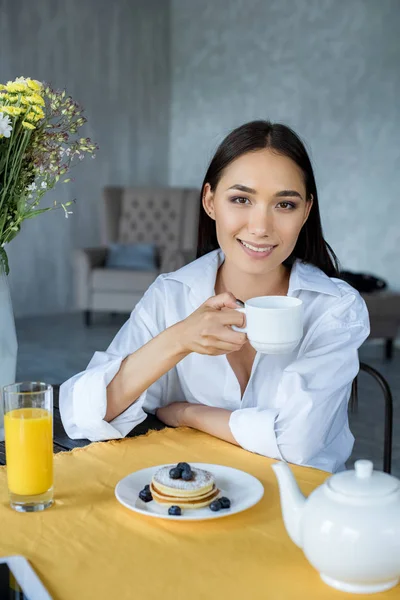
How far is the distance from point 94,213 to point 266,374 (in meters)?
6.01

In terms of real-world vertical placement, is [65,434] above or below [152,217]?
above

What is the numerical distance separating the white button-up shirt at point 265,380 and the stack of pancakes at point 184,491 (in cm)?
30

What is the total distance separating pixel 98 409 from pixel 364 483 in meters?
0.73

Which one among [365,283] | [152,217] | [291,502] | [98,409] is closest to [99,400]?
[98,409]

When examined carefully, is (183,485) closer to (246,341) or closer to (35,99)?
(246,341)

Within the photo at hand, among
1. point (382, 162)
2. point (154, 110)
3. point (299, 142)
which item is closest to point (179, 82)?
point (154, 110)

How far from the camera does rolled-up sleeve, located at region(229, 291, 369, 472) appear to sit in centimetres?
143

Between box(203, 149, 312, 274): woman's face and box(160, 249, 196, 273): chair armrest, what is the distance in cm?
463

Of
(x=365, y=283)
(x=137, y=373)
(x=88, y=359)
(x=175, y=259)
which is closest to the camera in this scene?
(x=137, y=373)

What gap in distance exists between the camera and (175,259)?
6.31 m

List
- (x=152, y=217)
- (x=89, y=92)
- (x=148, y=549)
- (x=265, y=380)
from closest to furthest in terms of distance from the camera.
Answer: (x=148, y=549), (x=265, y=380), (x=152, y=217), (x=89, y=92)

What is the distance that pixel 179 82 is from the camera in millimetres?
7766

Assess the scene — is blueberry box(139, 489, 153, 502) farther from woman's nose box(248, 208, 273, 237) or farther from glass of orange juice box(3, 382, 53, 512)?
woman's nose box(248, 208, 273, 237)

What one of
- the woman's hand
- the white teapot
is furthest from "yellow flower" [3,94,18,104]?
the white teapot
